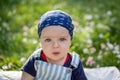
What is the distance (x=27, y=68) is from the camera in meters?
4.15

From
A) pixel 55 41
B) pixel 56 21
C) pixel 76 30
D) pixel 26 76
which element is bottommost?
pixel 26 76

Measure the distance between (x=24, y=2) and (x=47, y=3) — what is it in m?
0.41

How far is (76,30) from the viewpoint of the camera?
20.5ft

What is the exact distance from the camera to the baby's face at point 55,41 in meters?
A: 3.92

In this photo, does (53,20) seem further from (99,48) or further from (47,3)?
(47,3)

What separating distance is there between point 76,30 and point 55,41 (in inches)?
92.3

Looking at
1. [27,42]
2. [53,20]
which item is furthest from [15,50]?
[53,20]

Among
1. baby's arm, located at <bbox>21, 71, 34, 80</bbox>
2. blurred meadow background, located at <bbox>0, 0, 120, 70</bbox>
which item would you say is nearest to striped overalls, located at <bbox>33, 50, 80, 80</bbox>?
baby's arm, located at <bbox>21, 71, 34, 80</bbox>

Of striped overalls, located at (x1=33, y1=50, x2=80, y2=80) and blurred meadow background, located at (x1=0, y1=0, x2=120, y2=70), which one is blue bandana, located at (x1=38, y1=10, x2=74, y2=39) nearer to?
striped overalls, located at (x1=33, y1=50, x2=80, y2=80)

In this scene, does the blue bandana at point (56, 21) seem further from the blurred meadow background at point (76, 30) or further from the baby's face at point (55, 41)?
the blurred meadow background at point (76, 30)

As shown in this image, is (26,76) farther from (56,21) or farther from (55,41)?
(56,21)

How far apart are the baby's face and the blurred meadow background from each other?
39.0 inches

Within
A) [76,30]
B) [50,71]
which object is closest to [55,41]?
[50,71]

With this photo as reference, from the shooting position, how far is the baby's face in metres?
3.92
